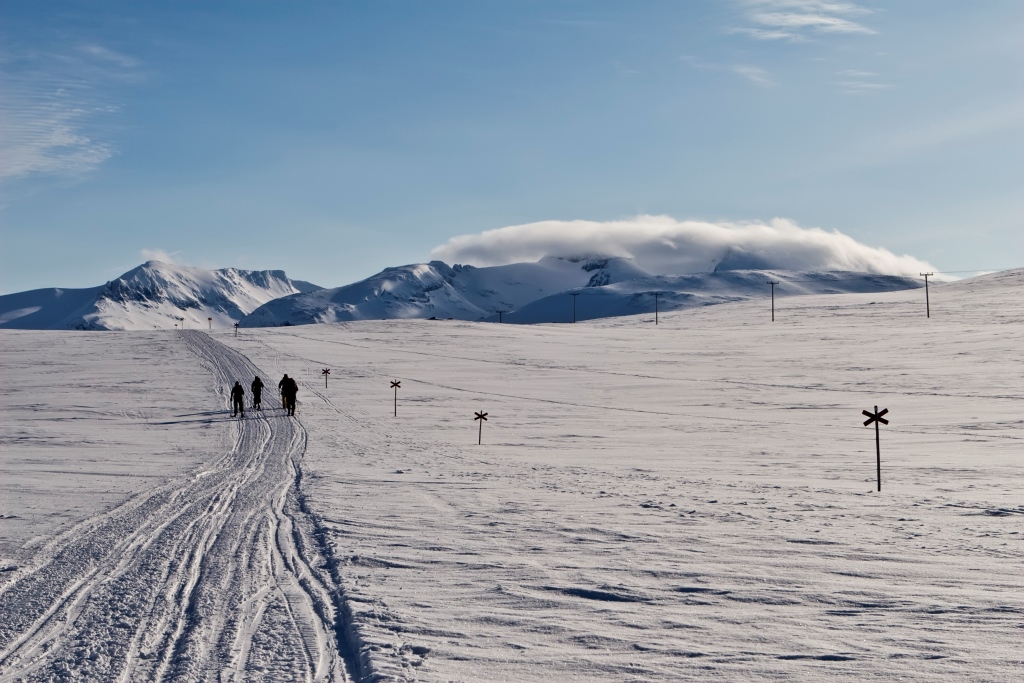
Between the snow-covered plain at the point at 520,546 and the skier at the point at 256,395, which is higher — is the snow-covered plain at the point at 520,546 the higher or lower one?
the lower one

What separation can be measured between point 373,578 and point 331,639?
1.78m

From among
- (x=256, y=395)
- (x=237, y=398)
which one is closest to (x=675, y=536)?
(x=237, y=398)

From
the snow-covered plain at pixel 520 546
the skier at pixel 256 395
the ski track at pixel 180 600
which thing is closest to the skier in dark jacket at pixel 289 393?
the snow-covered plain at pixel 520 546

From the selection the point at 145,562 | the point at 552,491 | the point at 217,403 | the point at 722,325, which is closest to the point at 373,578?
the point at 145,562

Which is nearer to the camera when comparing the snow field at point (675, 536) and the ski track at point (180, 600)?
the ski track at point (180, 600)

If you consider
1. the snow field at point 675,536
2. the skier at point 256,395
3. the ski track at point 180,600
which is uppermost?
the skier at point 256,395

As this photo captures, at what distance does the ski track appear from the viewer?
606 cm

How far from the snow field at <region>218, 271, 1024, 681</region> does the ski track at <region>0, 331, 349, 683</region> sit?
472 mm

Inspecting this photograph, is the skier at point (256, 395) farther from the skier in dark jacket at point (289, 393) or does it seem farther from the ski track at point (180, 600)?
the ski track at point (180, 600)

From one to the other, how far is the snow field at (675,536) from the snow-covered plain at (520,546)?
1.8 inches

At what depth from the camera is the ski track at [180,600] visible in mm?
6059

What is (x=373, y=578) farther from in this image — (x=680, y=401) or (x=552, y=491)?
(x=680, y=401)

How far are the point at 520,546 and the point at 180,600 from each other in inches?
148

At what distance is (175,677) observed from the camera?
579 centimetres
